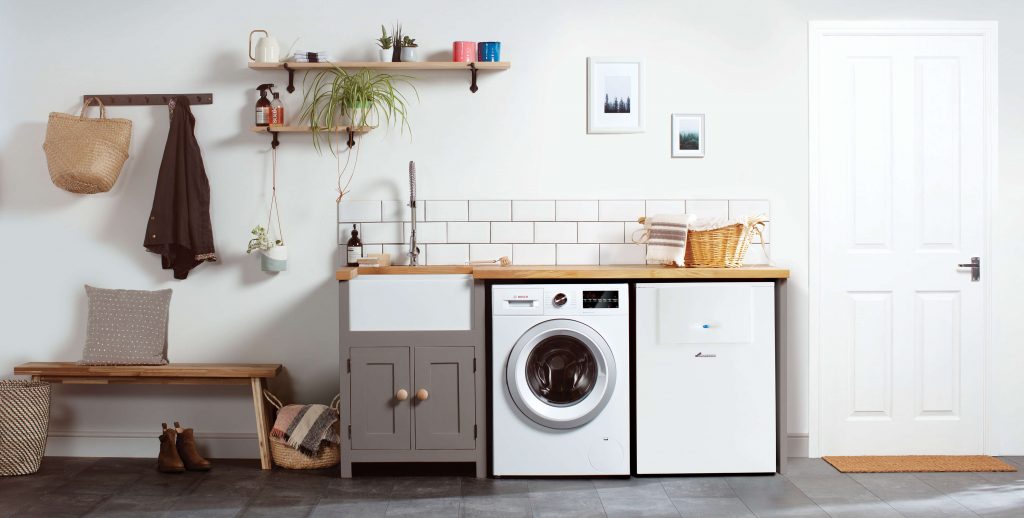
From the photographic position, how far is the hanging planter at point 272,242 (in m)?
3.53

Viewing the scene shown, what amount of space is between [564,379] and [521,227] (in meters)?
0.81

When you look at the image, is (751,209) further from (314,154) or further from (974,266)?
(314,154)

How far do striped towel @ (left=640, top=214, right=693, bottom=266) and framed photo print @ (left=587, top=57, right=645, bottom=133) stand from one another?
1.66ft

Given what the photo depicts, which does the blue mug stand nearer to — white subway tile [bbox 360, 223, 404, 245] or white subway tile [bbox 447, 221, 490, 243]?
white subway tile [bbox 447, 221, 490, 243]

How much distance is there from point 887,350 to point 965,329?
371 mm

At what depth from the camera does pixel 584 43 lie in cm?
361

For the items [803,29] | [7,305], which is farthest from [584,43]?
[7,305]

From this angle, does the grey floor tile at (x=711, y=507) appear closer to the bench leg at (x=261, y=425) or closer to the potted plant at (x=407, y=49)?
the bench leg at (x=261, y=425)

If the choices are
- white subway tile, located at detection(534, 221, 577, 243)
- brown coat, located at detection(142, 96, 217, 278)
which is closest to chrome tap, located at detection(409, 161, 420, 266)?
white subway tile, located at detection(534, 221, 577, 243)

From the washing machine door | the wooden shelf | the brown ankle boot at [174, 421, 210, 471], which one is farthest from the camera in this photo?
the wooden shelf

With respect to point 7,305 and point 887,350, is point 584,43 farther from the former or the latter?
point 7,305

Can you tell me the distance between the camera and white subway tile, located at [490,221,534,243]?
3.63m

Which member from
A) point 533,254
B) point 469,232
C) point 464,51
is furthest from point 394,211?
point 464,51

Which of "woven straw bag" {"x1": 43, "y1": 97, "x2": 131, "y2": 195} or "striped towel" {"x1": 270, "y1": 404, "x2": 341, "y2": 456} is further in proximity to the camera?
"woven straw bag" {"x1": 43, "y1": 97, "x2": 131, "y2": 195}
